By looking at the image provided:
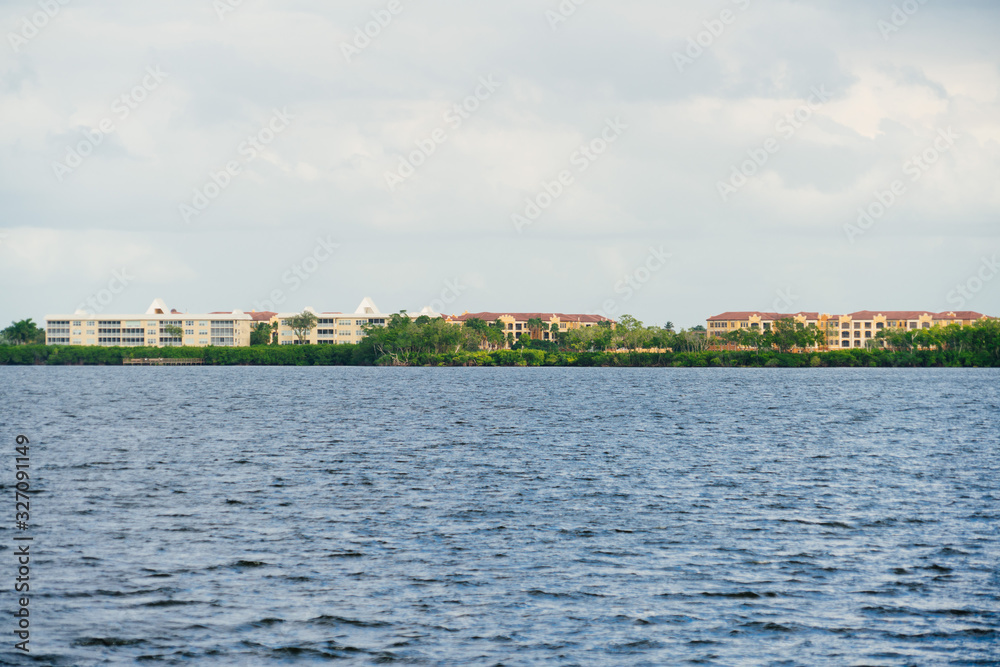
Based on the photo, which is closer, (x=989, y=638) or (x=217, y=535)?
(x=989, y=638)

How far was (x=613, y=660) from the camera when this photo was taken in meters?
15.1

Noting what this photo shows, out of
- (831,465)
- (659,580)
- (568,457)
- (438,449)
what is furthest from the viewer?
(438,449)

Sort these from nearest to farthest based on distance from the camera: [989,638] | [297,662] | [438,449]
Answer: [297,662] → [989,638] → [438,449]

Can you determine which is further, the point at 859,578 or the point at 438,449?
the point at 438,449

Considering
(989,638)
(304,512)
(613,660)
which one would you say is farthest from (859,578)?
(304,512)

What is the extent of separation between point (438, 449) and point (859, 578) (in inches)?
1065

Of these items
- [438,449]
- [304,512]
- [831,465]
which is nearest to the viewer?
[304,512]

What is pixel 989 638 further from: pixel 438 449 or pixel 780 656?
pixel 438 449

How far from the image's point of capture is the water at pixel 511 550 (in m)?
15.8

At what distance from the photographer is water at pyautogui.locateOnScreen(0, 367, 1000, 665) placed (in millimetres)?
15836

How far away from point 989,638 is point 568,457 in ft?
86.5

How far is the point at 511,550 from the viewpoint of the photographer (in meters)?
22.3

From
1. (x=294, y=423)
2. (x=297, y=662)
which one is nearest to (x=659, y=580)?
(x=297, y=662)

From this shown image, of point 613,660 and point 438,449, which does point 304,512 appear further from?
point 438,449
